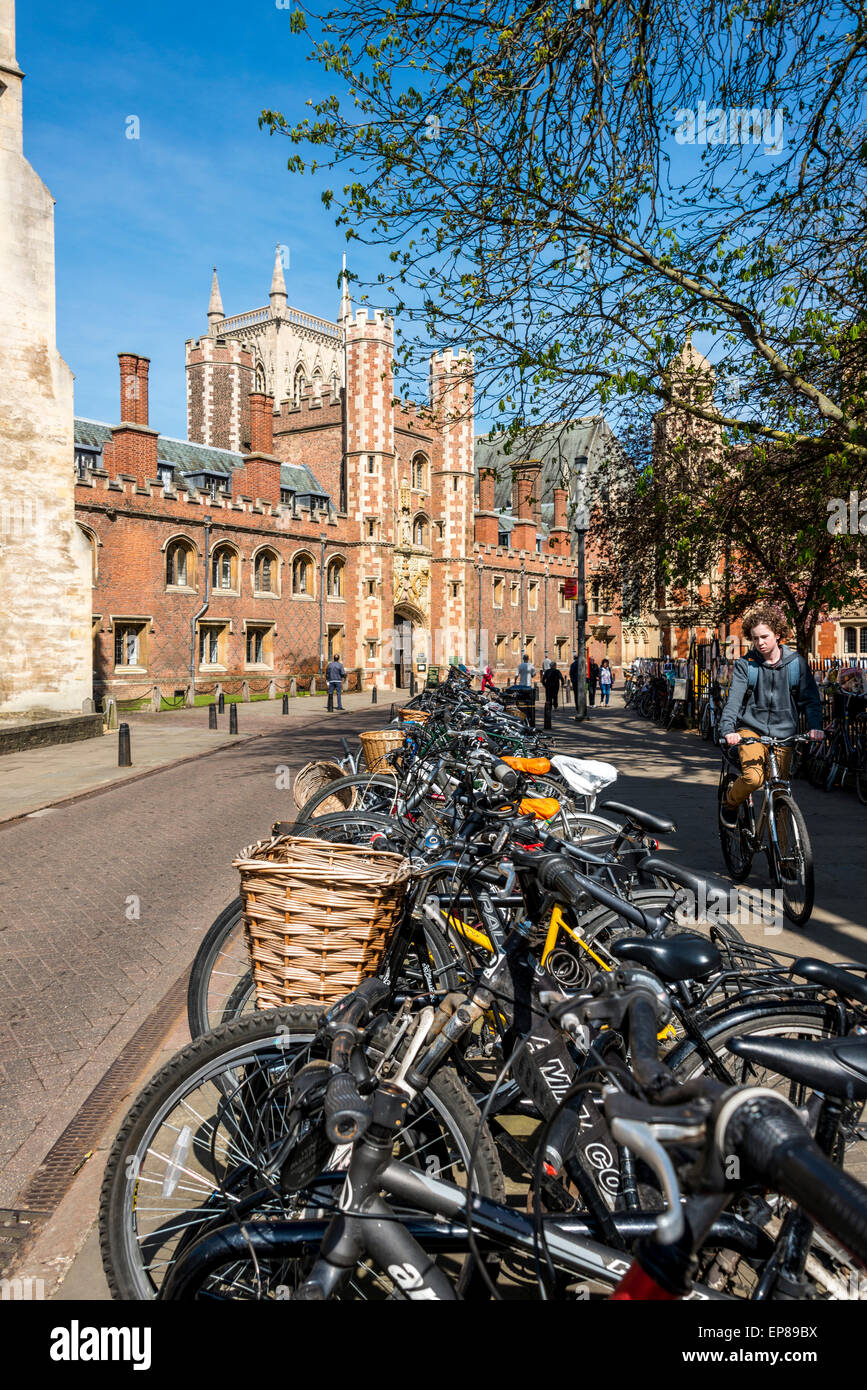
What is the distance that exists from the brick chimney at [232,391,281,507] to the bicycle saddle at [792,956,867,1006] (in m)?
38.6

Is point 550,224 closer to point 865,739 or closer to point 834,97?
point 834,97

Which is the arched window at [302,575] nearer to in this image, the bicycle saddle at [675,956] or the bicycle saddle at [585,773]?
the bicycle saddle at [585,773]

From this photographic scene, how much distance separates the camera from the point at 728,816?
7066 mm

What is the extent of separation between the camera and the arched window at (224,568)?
36.2 metres

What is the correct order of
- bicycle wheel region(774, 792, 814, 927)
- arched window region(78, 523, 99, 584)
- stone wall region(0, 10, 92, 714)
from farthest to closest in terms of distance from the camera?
arched window region(78, 523, 99, 584) → stone wall region(0, 10, 92, 714) → bicycle wheel region(774, 792, 814, 927)

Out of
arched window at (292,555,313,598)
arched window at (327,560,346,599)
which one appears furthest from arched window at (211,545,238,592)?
arched window at (327,560,346,599)

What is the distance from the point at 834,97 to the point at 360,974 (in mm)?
8929

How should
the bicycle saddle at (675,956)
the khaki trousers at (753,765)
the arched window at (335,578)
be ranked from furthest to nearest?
the arched window at (335,578) → the khaki trousers at (753,765) → the bicycle saddle at (675,956)

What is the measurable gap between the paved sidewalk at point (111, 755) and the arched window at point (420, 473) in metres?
23.8

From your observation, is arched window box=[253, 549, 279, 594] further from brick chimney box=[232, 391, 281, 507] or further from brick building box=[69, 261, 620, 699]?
brick chimney box=[232, 391, 281, 507]

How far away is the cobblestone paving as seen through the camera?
383 centimetres

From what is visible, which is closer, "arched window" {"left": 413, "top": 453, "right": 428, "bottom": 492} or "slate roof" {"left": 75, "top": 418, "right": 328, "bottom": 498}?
"slate roof" {"left": 75, "top": 418, "right": 328, "bottom": 498}

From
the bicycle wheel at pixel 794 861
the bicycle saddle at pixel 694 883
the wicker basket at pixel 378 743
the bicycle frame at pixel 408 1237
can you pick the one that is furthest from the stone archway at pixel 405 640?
the bicycle frame at pixel 408 1237
